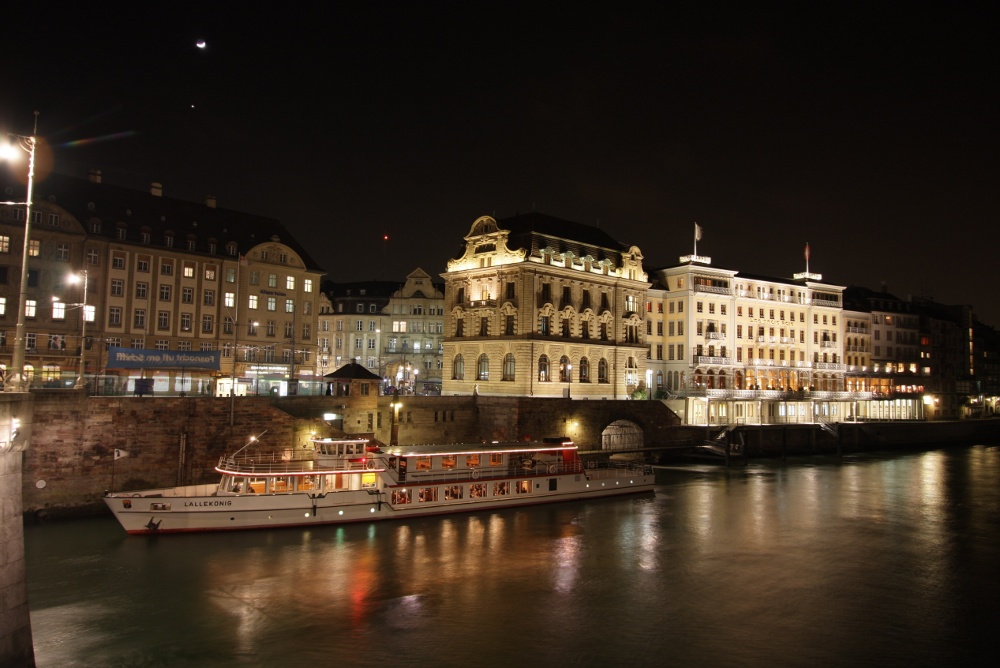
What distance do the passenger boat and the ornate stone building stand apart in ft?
55.0

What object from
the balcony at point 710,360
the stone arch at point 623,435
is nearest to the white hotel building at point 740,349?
the balcony at point 710,360

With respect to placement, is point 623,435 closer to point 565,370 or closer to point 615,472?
point 565,370

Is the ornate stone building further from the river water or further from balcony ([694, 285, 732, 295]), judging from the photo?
the river water

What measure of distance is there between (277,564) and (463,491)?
14.3 meters

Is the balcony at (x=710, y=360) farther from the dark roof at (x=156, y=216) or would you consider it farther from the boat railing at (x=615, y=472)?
the dark roof at (x=156, y=216)

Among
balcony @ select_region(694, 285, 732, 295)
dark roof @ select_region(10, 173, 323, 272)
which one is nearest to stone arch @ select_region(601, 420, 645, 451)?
balcony @ select_region(694, 285, 732, 295)

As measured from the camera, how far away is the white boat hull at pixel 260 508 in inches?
1347

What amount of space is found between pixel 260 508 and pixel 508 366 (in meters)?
32.9

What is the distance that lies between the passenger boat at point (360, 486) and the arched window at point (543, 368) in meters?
16.1

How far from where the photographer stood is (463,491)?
141 feet

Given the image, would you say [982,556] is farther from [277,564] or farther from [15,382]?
[15,382]

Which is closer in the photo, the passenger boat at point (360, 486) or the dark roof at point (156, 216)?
the passenger boat at point (360, 486)

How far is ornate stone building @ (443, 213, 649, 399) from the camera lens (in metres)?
65.4

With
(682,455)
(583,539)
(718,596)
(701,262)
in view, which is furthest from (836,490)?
(701,262)
